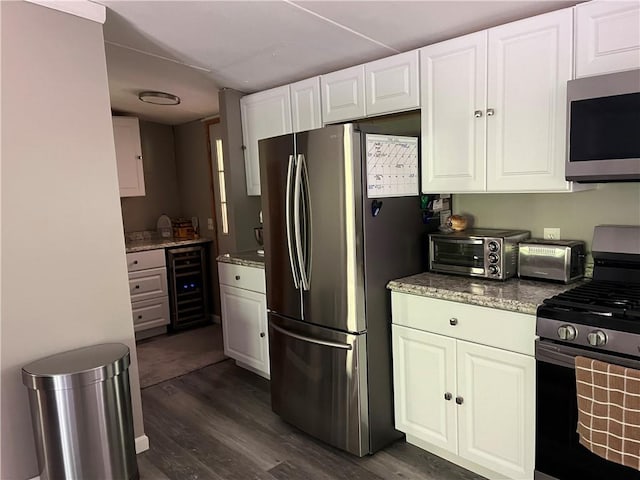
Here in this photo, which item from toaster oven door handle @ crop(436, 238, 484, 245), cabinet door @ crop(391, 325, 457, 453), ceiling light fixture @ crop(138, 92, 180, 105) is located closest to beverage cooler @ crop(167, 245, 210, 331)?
ceiling light fixture @ crop(138, 92, 180, 105)

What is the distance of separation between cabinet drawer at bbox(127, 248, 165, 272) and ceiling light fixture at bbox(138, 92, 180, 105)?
1455 millimetres

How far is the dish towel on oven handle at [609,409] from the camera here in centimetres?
152

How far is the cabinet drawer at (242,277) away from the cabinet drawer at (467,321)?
3.69ft

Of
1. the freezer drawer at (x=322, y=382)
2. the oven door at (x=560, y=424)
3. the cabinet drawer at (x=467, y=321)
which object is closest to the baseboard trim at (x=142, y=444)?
the freezer drawer at (x=322, y=382)

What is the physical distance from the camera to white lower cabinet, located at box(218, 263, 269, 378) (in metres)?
3.15

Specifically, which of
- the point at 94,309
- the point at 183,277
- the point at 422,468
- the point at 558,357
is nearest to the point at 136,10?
the point at 94,309

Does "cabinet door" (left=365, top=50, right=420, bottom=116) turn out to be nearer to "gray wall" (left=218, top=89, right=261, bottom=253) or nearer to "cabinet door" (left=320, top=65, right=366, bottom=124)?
"cabinet door" (left=320, top=65, right=366, bottom=124)

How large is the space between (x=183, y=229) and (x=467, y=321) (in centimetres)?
374

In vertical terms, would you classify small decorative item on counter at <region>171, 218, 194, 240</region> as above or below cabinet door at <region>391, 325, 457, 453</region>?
above

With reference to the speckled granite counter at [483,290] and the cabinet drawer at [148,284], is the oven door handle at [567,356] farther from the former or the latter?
the cabinet drawer at [148,284]

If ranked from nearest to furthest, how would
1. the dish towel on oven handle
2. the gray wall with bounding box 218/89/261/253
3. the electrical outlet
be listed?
1. the dish towel on oven handle
2. the electrical outlet
3. the gray wall with bounding box 218/89/261/253

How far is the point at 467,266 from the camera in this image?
2.32 meters

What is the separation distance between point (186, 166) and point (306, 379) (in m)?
3.41

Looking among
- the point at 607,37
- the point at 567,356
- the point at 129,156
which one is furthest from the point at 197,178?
the point at 567,356
